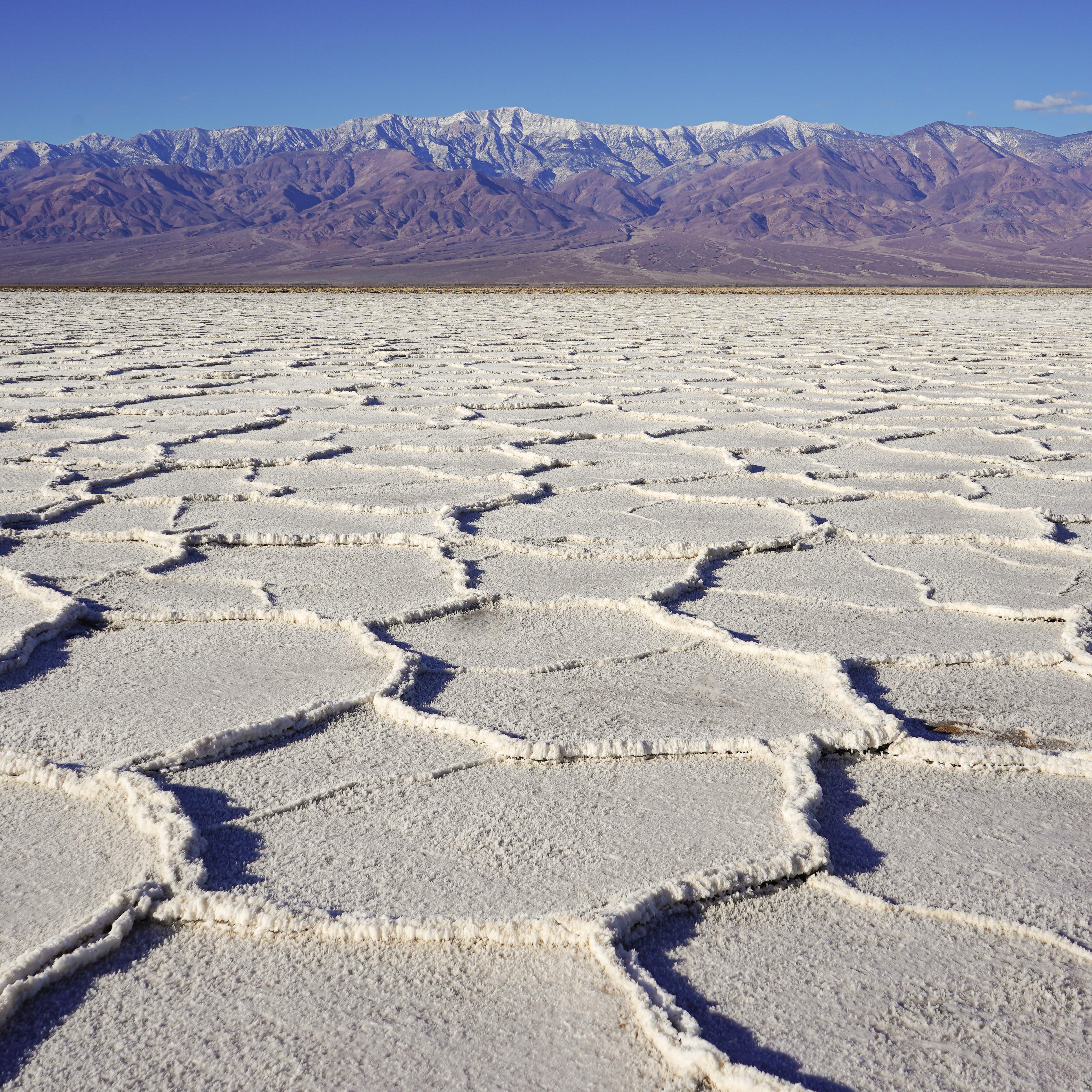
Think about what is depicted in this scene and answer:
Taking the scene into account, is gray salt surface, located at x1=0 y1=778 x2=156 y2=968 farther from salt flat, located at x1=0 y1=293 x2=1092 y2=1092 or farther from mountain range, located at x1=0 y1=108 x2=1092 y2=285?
mountain range, located at x1=0 y1=108 x2=1092 y2=285

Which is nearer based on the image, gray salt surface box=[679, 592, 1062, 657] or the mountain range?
gray salt surface box=[679, 592, 1062, 657]

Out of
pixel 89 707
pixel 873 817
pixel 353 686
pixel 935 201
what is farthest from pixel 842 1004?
pixel 935 201

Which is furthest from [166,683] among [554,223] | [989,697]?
[554,223]

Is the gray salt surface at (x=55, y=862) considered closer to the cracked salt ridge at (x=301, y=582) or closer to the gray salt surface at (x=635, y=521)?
the cracked salt ridge at (x=301, y=582)

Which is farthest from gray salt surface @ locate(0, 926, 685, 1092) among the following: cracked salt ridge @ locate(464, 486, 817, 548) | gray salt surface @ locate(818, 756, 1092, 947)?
cracked salt ridge @ locate(464, 486, 817, 548)

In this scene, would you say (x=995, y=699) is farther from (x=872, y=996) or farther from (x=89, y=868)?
(x=89, y=868)

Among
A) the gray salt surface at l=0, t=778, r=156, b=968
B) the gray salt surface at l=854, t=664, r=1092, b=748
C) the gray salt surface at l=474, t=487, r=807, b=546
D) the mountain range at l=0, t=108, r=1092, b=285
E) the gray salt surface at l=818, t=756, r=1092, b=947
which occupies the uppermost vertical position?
the mountain range at l=0, t=108, r=1092, b=285

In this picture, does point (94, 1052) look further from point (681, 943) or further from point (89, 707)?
point (89, 707)
